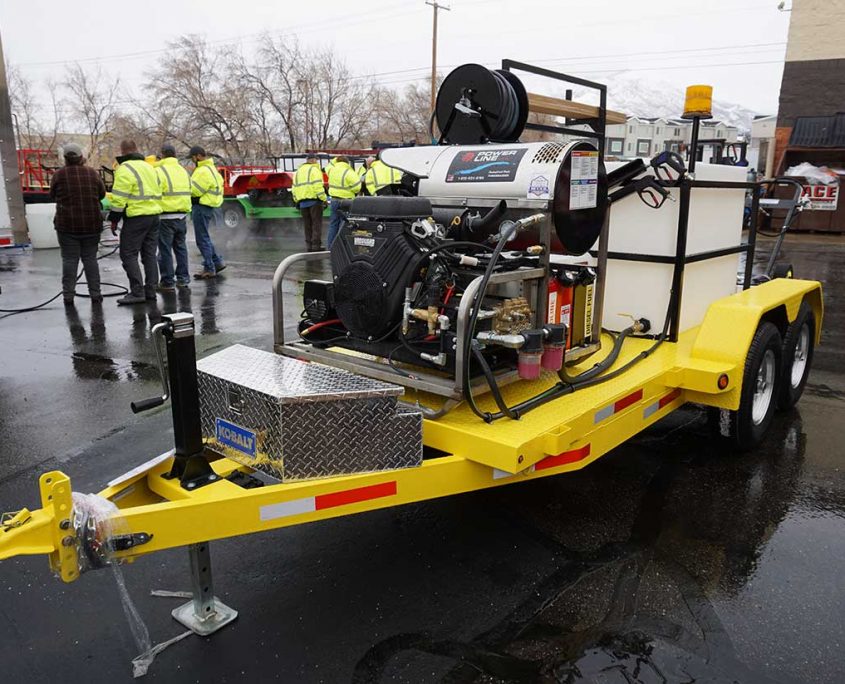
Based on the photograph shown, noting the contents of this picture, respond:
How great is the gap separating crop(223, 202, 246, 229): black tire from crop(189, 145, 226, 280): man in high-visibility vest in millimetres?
5881

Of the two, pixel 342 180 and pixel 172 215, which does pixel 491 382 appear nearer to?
pixel 172 215

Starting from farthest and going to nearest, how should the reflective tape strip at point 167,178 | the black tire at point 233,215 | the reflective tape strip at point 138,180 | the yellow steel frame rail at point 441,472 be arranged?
the black tire at point 233,215
the reflective tape strip at point 167,178
the reflective tape strip at point 138,180
the yellow steel frame rail at point 441,472

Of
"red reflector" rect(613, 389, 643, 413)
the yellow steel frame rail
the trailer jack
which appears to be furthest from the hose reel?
the trailer jack

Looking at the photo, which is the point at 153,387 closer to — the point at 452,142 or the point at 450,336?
the point at 452,142

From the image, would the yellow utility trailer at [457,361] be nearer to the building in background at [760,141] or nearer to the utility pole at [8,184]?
the utility pole at [8,184]

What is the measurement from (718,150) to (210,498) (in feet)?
22.8

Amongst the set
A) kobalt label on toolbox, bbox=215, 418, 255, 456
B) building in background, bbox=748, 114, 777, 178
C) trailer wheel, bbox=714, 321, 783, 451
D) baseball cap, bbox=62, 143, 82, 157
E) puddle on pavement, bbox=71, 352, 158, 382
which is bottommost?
puddle on pavement, bbox=71, 352, 158, 382

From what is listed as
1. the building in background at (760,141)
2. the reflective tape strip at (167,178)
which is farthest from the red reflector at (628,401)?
the building in background at (760,141)

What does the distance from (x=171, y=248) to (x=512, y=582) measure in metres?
8.67

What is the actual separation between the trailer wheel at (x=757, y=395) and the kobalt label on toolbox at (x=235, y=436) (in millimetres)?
2810

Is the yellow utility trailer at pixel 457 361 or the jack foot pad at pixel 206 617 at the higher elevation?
the yellow utility trailer at pixel 457 361

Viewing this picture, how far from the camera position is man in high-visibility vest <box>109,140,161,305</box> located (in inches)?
363

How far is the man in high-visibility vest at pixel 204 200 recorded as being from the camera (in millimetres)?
11758

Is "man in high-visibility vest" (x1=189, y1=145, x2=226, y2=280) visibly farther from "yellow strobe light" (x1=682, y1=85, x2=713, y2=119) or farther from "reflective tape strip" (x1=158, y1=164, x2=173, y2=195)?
"yellow strobe light" (x1=682, y1=85, x2=713, y2=119)
